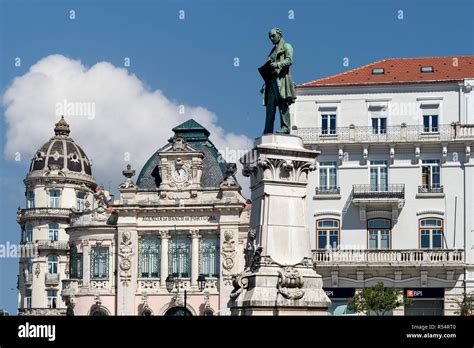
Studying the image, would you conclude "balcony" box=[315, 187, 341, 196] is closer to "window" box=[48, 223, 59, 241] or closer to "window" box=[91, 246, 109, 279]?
"window" box=[91, 246, 109, 279]

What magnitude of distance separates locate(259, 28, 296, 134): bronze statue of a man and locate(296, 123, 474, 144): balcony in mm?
29276

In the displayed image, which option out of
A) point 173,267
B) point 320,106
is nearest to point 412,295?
point 320,106

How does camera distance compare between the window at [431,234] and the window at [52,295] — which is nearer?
the window at [431,234]

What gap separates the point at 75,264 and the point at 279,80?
166 ft

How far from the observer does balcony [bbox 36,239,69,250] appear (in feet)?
283

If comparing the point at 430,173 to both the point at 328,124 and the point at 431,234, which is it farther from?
the point at 328,124

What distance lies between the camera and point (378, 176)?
2169 inches

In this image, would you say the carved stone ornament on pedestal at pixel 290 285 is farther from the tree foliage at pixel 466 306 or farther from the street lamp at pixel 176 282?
the tree foliage at pixel 466 306

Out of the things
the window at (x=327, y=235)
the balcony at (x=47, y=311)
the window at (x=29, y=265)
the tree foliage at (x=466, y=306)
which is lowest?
the balcony at (x=47, y=311)

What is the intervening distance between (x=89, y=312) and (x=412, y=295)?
25880 mm

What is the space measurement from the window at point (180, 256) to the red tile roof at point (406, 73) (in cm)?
1876

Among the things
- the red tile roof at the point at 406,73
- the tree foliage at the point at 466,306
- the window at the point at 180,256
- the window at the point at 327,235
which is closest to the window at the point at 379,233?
the window at the point at 327,235

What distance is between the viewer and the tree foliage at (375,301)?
160 feet

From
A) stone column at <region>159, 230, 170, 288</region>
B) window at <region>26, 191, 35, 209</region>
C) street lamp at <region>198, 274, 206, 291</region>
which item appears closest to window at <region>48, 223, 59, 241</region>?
window at <region>26, 191, 35, 209</region>
